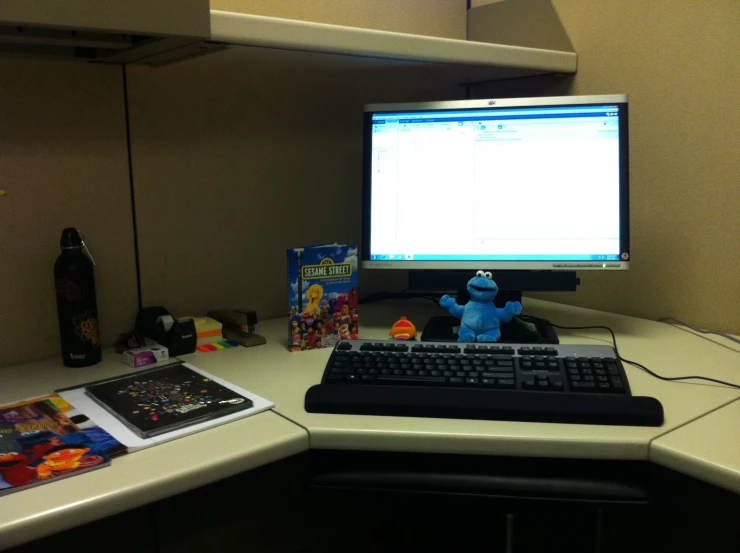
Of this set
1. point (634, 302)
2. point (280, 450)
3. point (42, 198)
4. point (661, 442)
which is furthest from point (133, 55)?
point (634, 302)

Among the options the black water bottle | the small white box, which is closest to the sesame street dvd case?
the small white box

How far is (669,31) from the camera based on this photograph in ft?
3.99

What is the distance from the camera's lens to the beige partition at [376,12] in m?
1.25

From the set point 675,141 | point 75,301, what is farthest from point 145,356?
point 675,141

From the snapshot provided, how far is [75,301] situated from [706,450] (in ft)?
2.93

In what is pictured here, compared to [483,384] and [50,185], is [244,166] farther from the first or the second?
[483,384]

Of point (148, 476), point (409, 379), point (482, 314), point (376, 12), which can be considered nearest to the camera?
point (148, 476)

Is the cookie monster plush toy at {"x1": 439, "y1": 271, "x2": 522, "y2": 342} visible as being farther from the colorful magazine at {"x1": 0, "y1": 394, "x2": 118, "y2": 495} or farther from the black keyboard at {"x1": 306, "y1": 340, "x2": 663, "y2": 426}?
Result: the colorful magazine at {"x1": 0, "y1": 394, "x2": 118, "y2": 495}

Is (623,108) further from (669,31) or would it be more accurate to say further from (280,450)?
(280,450)

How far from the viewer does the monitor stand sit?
1.15 m

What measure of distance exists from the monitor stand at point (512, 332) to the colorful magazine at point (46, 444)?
0.56 meters

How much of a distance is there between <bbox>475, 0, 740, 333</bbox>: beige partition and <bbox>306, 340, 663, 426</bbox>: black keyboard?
15.4 inches

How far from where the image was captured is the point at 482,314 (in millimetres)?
1115

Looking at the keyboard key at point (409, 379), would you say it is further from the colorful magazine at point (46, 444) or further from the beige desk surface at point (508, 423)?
the colorful magazine at point (46, 444)
